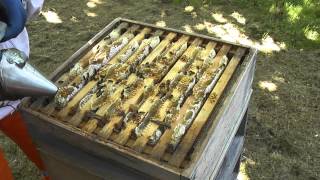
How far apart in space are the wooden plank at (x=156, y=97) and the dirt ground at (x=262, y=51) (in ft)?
5.28

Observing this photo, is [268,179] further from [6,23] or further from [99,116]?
[6,23]

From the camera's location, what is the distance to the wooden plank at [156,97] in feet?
6.92

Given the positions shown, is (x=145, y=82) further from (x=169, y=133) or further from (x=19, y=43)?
(x=19, y=43)

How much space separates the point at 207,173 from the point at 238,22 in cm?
413

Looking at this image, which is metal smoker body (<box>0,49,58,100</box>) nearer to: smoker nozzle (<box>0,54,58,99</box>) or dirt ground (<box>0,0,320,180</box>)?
smoker nozzle (<box>0,54,58,99</box>)

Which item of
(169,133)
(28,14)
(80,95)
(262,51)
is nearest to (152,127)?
(169,133)

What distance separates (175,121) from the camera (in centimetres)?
220

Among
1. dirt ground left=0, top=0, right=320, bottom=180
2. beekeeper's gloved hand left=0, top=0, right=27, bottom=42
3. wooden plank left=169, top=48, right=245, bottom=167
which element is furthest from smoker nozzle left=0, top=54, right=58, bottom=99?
dirt ground left=0, top=0, right=320, bottom=180

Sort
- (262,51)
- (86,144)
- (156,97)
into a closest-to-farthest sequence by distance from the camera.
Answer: (86,144), (156,97), (262,51)

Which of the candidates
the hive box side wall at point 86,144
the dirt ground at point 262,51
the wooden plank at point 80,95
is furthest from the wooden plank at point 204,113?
the dirt ground at point 262,51

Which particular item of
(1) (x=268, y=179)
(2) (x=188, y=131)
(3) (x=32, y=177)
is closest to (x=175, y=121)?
(2) (x=188, y=131)

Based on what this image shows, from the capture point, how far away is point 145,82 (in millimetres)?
2477

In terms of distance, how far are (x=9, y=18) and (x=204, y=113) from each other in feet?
3.88

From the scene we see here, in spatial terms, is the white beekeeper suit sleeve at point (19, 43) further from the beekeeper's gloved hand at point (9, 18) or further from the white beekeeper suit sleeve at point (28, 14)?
the beekeeper's gloved hand at point (9, 18)
